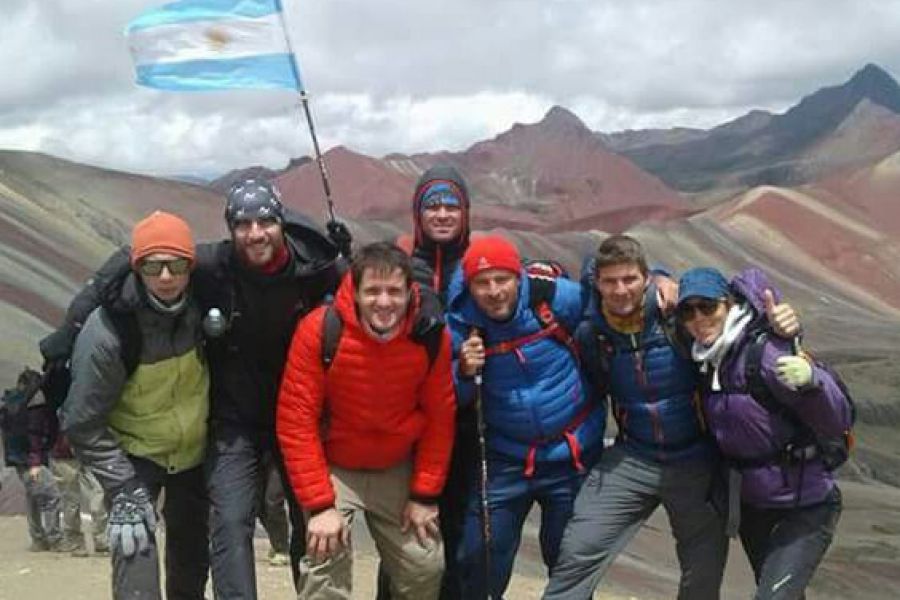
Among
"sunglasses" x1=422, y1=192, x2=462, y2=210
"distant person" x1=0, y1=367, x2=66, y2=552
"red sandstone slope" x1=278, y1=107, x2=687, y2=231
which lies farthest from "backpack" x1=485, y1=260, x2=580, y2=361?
"red sandstone slope" x1=278, y1=107, x2=687, y2=231

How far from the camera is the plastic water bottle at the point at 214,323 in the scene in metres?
4.58

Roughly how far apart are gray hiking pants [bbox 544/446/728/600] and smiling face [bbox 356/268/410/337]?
128cm

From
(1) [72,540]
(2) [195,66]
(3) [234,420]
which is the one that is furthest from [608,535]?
(1) [72,540]

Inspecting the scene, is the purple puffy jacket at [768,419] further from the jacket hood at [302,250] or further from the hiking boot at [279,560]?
the hiking boot at [279,560]

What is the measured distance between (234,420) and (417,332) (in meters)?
0.92

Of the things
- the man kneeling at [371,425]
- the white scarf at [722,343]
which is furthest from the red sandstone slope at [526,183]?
the white scarf at [722,343]

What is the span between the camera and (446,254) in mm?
5129

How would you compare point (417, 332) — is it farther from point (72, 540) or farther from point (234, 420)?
point (72, 540)

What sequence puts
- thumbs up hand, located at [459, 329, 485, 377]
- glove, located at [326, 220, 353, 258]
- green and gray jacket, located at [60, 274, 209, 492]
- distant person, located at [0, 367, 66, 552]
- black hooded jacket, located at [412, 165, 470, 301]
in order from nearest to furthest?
green and gray jacket, located at [60, 274, 209, 492] < thumbs up hand, located at [459, 329, 485, 377] < glove, located at [326, 220, 353, 258] < black hooded jacket, located at [412, 165, 470, 301] < distant person, located at [0, 367, 66, 552]

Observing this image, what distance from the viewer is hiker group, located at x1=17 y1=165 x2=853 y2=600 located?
14.8 feet

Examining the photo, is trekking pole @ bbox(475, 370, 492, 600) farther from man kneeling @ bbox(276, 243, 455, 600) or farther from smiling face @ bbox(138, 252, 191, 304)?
smiling face @ bbox(138, 252, 191, 304)

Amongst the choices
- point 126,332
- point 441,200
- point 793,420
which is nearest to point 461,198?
point 441,200

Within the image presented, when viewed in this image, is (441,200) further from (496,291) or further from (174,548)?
(174,548)

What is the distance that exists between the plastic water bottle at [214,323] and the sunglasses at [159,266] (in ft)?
0.73
